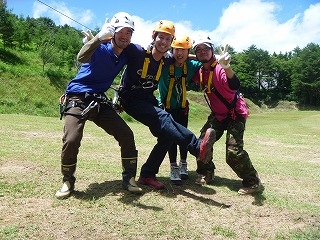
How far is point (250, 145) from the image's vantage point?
16.7 meters

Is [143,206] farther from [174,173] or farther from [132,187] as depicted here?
[174,173]

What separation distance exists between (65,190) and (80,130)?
3.45 ft

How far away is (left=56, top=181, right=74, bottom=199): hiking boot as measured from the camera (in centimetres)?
600

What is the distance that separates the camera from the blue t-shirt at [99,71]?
247 inches

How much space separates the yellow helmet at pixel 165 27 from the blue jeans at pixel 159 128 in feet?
4.26

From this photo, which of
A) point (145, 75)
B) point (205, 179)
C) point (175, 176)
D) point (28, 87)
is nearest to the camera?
point (145, 75)

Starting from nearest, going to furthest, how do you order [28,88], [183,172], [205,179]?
[205,179] → [183,172] → [28,88]

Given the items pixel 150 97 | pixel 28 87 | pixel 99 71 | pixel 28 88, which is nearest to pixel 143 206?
pixel 150 97

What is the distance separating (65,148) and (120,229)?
70.9 inches

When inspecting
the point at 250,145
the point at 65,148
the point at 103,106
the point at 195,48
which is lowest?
the point at 250,145

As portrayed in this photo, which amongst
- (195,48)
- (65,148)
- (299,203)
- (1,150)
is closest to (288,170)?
(299,203)

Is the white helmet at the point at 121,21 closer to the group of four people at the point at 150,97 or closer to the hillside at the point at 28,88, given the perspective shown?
the group of four people at the point at 150,97

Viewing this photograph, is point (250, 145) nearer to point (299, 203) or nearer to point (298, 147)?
point (298, 147)

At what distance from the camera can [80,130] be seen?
6.16 meters
